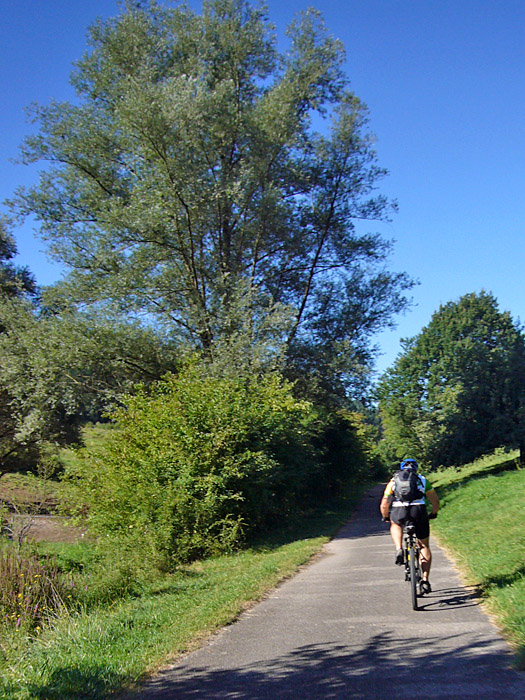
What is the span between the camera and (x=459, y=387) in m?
36.0

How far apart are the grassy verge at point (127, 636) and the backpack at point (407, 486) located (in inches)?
97.0

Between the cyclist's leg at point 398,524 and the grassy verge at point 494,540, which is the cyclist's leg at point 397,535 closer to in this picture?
the cyclist's leg at point 398,524

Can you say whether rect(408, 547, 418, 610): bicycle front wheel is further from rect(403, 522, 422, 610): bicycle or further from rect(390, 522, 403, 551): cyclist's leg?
rect(390, 522, 403, 551): cyclist's leg

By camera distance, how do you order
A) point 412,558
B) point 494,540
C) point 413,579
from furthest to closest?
point 494,540 < point 412,558 < point 413,579

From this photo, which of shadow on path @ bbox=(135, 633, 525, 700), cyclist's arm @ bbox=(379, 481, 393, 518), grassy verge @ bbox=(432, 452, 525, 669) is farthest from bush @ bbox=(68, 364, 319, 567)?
shadow on path @ bbox=(135, 633, 525, 700)

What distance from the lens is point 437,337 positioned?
41844 millimetres

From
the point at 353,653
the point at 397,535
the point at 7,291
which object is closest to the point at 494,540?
the point at 397,535

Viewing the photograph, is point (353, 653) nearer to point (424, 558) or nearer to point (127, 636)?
point (127, 636)

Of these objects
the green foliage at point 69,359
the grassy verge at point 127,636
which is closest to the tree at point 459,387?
the green foliage at point 69,359

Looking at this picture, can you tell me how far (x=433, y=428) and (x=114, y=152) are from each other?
2499 centimetres

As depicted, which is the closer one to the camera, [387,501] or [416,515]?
[416,515]

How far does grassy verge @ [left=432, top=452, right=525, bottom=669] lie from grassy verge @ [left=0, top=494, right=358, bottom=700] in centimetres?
301

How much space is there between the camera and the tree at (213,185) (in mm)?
19500

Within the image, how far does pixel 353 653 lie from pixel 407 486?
2.80 metres
